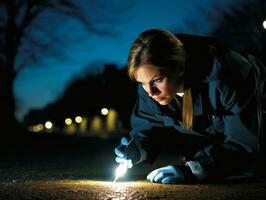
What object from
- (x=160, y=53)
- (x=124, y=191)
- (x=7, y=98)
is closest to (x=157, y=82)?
(x=160, y=53)

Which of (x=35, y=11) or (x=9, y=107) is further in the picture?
(x=35, y=11)

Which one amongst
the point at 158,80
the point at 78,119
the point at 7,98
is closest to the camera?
the point at 158,80

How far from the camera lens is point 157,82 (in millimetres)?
3801

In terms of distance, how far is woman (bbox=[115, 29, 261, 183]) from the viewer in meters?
3.72

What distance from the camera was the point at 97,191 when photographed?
338 cm

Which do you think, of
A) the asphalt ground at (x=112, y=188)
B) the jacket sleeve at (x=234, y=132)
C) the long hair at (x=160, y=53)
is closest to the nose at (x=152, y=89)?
the long hair at (x=160, y=53)

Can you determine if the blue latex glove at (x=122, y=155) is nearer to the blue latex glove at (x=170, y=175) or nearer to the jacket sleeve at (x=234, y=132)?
the blue latex glove at (x=170, y=175)

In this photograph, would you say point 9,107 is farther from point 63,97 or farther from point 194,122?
point 63,97

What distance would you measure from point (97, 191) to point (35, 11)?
61.3 ft

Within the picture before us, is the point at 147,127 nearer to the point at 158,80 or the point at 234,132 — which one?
the point at 158,80

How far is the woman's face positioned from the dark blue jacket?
0.45 ft

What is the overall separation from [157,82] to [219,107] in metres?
0.49

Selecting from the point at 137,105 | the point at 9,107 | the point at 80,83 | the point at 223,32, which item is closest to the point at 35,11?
the point at 9,107

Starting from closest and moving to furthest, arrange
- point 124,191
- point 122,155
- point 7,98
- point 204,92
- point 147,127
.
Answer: point 124,191
point 204,92
point 122,155
point 147,127
point 7,98
